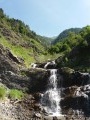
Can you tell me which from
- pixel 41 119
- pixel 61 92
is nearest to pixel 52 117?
pixel 41 119

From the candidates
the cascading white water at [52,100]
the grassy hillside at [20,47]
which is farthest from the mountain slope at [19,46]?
the cascading white water at [52,100]

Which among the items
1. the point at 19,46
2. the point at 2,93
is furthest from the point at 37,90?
the point at 19,46

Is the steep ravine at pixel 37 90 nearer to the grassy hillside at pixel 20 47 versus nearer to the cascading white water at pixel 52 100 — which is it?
the cascading white water at pixel 52 100

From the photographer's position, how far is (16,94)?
4197 cm

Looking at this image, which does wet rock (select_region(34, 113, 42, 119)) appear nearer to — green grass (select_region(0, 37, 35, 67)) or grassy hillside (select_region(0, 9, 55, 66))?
grassy hillside (select_region(0, 9, 55, 66))

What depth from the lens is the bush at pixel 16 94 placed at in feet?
136

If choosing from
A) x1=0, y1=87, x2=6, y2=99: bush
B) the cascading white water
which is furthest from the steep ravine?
x1=0, y1=87, x2=6, y2=99: bush

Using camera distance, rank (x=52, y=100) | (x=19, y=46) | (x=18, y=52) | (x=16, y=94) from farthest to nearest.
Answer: (x=19, y=46) → (x=18, y=52) → (x=16, y=94) → (x=52, y=100)

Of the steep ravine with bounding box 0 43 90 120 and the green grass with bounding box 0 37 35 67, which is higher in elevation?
the green grass with bounding box 0 37 35 67

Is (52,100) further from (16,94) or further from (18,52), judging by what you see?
(18,52)

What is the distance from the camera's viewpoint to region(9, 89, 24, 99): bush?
136 ft

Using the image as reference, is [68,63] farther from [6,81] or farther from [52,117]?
[52,117]

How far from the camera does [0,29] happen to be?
79.9 m

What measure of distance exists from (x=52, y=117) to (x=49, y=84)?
32.9 feet
